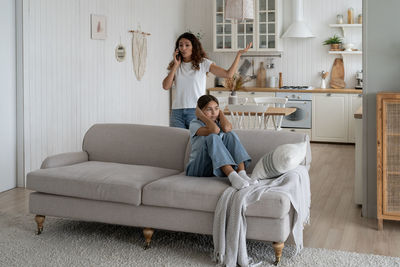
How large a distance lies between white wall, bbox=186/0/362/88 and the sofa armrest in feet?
18.3

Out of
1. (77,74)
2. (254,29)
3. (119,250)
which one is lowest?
(119,250)

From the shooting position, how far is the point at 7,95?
17.2ft

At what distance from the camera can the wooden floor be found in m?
3.58

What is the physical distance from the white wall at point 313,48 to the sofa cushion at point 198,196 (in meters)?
5.96

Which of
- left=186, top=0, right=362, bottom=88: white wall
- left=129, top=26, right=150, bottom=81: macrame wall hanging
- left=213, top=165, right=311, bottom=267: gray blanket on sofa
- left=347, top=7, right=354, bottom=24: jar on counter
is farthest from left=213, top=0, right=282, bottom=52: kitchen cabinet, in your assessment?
left=213, top=165, right=311, bottom=267: gray blanket on sofa

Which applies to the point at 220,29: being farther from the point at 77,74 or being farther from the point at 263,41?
the point at 77,74

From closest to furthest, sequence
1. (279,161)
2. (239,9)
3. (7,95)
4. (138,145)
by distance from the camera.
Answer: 1. (279,161)
2. (138,145)
3. (7,95)
4. (239,9)

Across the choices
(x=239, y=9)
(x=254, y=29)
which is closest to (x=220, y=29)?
(x=254, y=29)

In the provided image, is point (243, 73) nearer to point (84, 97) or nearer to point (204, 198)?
point (84, 97)

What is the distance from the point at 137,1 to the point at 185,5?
2.13 meters

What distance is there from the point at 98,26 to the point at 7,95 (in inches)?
68.8

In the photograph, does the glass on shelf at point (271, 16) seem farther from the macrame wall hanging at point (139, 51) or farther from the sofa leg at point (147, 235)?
the sofa leg at point (147, 235)

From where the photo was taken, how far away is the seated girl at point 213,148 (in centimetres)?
350

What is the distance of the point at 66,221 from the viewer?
13.6 ft
